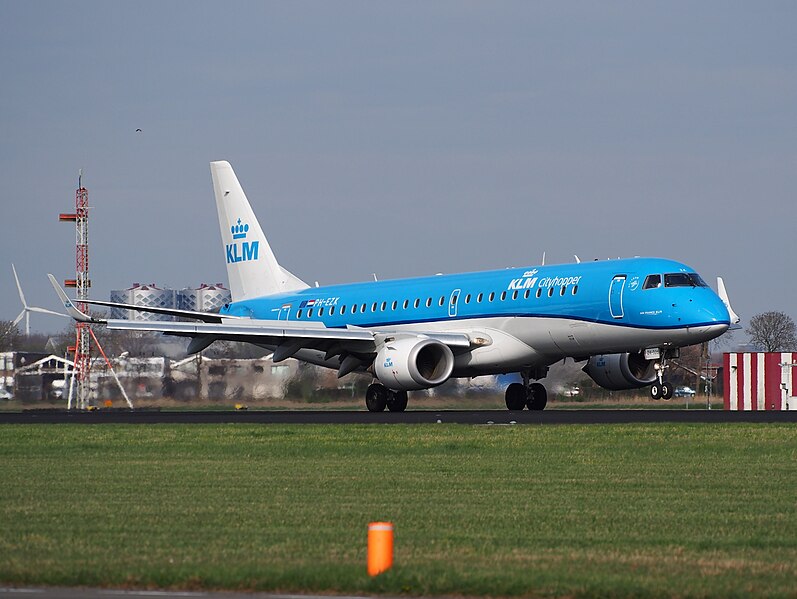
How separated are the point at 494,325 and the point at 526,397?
4.59 metres

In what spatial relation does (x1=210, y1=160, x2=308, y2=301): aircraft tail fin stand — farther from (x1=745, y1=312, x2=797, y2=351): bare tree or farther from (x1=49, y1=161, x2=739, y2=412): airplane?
(x1=745, y1=312, x2=797, y2=351): bare tree

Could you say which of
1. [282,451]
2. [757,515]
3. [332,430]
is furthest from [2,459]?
[757,515]

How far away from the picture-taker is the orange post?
11.0 metres

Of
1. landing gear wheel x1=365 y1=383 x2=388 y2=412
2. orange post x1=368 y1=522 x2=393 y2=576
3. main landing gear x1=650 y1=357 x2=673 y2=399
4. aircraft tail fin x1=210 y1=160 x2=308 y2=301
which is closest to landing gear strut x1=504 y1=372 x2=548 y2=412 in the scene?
landing gear wheel x1=365 y1=383 x2=388 y2=412

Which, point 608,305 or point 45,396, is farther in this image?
point 45,396

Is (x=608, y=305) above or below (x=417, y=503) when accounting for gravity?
above

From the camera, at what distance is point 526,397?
46062 millimetres

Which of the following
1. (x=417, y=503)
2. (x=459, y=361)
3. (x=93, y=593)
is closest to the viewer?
(x=93, y=593)

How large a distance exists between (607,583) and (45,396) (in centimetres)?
4674

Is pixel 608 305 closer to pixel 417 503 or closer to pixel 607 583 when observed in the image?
pixel 417 503

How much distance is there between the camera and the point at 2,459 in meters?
24.2

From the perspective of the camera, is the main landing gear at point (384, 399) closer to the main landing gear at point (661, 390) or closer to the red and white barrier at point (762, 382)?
the main landing gear at point (661, 390)

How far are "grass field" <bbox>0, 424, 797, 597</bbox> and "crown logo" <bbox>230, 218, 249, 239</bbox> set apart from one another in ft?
87.4

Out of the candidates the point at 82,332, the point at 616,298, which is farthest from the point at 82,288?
the point at 616,298
